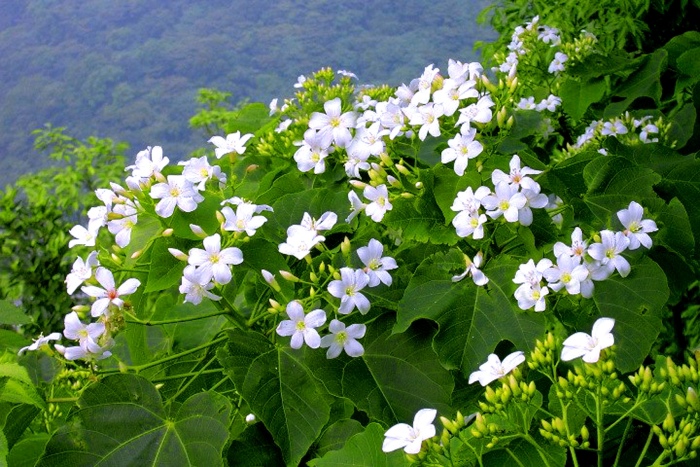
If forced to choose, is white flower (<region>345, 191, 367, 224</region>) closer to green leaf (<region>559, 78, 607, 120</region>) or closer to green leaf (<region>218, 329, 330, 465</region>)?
green leaf (<region>218, 329, 330, 465</region>)

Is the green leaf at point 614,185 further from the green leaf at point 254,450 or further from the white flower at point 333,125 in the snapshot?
the green leaf at point 254,450

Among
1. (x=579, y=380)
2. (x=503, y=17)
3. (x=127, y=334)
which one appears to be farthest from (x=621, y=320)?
(x=503, y=17)

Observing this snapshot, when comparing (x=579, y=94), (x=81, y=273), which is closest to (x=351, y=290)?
(x=81, y=273)

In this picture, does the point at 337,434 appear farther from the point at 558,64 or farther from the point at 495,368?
the point at 558,64

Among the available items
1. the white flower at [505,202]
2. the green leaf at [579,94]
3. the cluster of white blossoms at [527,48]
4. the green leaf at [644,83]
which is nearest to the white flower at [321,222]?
the white flower at [505,202]

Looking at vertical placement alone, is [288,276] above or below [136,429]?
above
